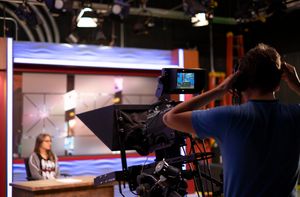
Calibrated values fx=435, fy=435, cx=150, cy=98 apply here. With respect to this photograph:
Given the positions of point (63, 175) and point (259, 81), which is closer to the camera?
point (259, 81)

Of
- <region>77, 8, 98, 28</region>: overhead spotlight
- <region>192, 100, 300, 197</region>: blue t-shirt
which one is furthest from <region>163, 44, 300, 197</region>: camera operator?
<region>77, 8, 98, 28</region>: overhead spotlight

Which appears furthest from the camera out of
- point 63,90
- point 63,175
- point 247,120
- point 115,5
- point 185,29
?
point 185,29

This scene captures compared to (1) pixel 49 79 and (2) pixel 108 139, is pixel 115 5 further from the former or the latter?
(2) pixel 108 139

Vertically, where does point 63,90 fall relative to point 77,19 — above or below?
below

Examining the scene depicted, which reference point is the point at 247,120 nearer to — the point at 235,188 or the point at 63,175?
the point at 235,188

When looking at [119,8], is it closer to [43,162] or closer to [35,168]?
[43,162]

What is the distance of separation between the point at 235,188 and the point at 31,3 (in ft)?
20.3

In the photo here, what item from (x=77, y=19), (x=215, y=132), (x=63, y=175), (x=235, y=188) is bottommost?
(x=63, y=175)

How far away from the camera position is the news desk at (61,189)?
3.74 metres

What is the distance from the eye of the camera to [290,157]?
1.28 meters

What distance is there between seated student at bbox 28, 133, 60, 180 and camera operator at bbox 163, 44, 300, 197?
3683 millimetres

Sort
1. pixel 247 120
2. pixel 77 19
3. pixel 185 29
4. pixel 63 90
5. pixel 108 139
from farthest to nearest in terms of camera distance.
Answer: pixel 185 29 < pixel 63 90 < pixel 77 19 < pixel 108 139 < pixel 247 120

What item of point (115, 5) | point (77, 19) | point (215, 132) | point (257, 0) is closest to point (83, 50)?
point (77, 19)

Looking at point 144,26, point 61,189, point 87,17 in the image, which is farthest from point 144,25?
point 61,189
